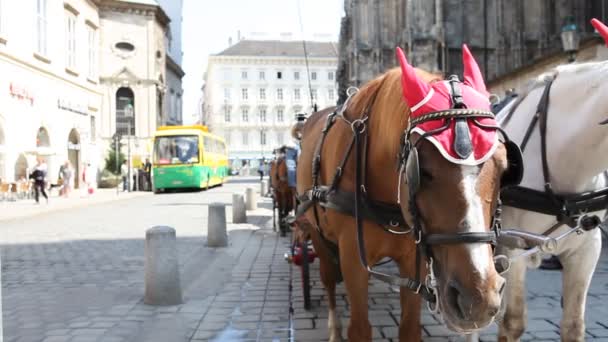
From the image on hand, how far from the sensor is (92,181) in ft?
111

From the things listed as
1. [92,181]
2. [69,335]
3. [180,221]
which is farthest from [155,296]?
[92,181]

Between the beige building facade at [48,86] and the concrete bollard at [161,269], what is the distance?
2103 cm

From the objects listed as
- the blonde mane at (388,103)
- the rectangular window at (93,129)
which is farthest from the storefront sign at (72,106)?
the blonde mane at (388,103)

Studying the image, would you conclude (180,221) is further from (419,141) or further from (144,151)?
(144,151)

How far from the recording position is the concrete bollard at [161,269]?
5574mm

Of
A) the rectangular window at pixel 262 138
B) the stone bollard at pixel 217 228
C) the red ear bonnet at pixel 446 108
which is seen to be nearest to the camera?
the red ear bonnet at pixel 446 108

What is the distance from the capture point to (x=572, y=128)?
9.93 ft

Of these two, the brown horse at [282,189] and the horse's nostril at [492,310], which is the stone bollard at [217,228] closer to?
the brown horse at [282,189]

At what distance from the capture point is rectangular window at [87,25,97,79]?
35281 mm

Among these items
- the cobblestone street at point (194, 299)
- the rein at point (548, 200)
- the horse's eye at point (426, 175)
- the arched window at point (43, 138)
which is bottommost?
the cobblestone street at point (194, 299)

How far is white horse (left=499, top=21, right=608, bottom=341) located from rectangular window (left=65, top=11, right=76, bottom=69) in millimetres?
32110

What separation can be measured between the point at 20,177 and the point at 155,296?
22.6 meters

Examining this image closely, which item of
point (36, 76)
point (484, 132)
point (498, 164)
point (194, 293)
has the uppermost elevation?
point (36, 76)

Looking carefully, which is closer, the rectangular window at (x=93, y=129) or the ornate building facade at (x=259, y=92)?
the rectangular window at (x=93, y=129)
